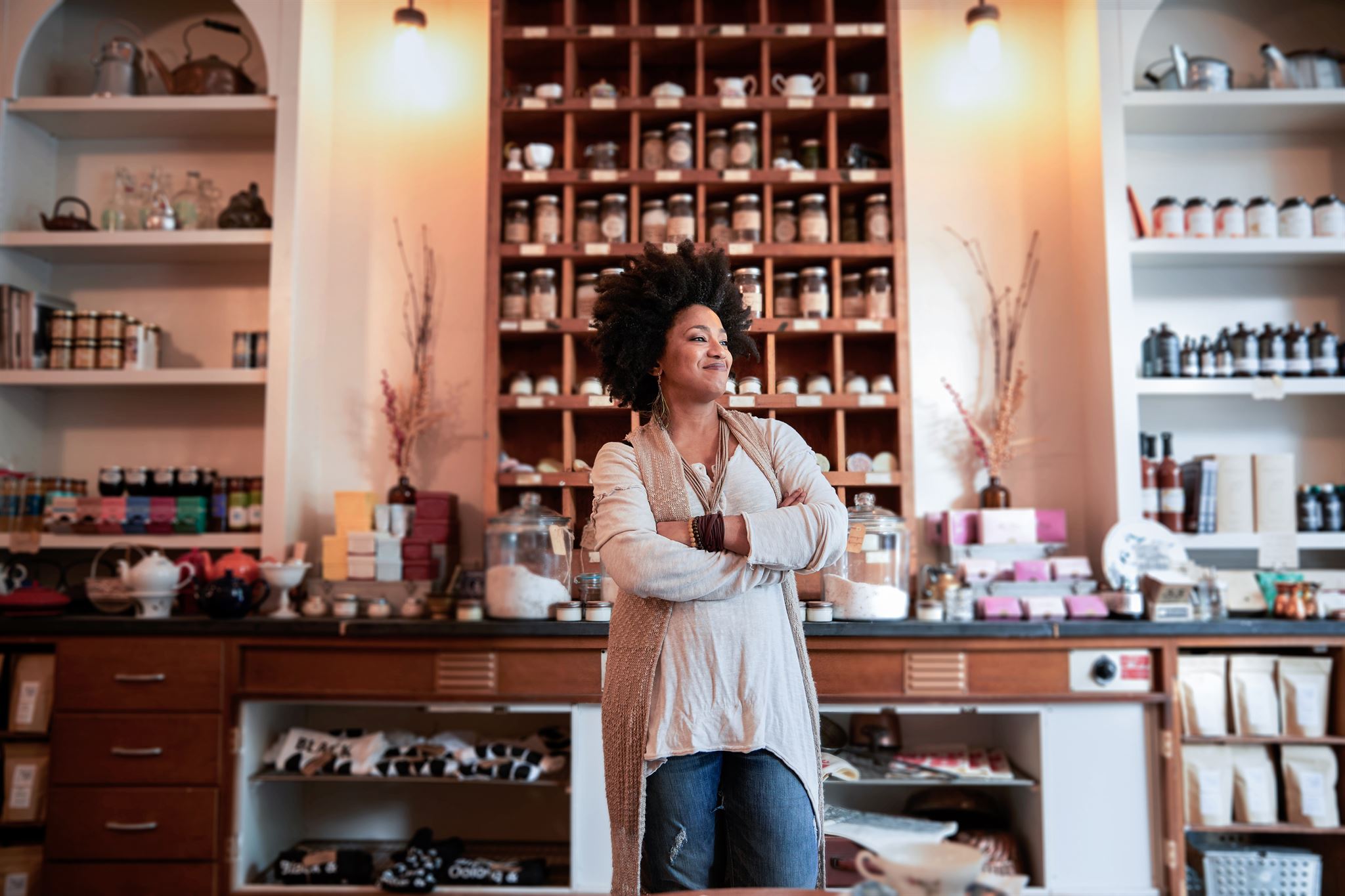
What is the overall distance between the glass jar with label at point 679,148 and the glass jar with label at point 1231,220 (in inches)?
72.2

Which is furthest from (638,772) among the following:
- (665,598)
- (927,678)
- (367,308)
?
(367,308)

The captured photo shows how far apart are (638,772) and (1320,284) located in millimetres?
3250

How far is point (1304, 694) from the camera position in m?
2.69

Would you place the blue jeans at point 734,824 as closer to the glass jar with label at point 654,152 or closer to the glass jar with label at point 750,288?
the glass jar with label at point 750,288

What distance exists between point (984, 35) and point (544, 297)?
1.78 m

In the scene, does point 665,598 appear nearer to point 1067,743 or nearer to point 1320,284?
point 1067,743

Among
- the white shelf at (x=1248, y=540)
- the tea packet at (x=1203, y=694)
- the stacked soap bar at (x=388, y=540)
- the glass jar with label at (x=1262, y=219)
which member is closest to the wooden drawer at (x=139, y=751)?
the stacked soap bar at (x=388, y=540)

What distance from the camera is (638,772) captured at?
1.44 meters

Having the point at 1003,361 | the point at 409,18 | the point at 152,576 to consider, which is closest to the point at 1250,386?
the point at 1003,361

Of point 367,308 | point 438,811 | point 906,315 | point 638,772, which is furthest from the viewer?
point 367,308

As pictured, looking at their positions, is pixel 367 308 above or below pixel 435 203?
below

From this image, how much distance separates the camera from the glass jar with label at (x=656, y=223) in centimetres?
314

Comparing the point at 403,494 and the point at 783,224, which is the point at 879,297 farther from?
the point at 403,494

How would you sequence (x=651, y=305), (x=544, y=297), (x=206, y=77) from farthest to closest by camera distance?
(x=206, y=77) → (x=544, y=297) → (x=651, y=305)
